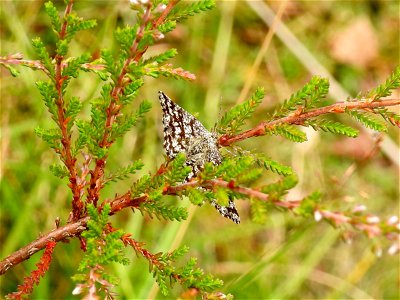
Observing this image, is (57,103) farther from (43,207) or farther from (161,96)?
(43,207)

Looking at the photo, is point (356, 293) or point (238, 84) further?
point (238, 84)

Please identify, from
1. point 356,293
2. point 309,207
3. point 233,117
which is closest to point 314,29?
point 356,293

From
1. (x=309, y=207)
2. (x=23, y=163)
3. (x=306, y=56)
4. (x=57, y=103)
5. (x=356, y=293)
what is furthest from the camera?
(x=306, y=56)

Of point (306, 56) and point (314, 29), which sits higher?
point (314, 29)

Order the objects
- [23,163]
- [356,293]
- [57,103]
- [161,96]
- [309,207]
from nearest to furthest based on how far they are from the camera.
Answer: [309,207]
[57,103]
[161,96]
[23,163]
[356,293]

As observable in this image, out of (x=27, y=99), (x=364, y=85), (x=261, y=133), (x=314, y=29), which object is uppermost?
(x=314, y=29)

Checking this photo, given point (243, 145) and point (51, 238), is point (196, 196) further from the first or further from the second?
point (243, 145)

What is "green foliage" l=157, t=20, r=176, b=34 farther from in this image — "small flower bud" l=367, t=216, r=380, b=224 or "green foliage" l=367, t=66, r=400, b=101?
"small flower bud" l=367, t=216, r=380, b=224
